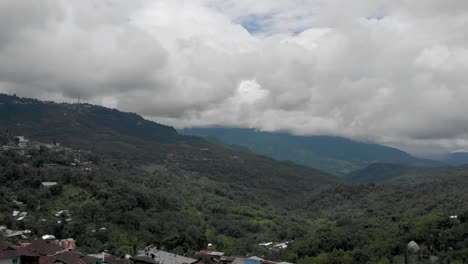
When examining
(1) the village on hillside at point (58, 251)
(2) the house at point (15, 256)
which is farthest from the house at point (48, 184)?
(2) the house at point (15, 256)

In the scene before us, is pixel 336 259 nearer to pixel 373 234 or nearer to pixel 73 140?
pixel 373 234

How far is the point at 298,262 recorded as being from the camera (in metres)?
66.9

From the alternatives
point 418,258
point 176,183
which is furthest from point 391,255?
point 176,183

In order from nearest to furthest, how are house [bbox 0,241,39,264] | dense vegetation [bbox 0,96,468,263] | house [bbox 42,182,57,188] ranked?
house [bbox 0,241,39,264] < dense vegetation [bbox 0,96,468,263] < house [bbox 42,182,57,188]

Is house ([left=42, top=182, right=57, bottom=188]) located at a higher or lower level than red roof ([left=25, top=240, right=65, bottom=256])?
higher

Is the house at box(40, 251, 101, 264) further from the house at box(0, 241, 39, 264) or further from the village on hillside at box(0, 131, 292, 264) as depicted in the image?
the house at box(0, 241, 39, 264)

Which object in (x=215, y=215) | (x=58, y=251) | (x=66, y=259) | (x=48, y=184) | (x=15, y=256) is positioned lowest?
(x=215, y=215)

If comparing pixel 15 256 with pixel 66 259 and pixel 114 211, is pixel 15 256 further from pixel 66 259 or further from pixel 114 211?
pixel 114 211

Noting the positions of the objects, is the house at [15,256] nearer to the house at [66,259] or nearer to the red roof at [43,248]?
the house at [66,259]

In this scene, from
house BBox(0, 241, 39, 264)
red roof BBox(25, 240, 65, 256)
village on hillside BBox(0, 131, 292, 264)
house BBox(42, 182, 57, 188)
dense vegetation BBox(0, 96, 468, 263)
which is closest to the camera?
house BBox(0, 241, 39, 264)

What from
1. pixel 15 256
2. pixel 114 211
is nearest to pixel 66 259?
pixel 15 256

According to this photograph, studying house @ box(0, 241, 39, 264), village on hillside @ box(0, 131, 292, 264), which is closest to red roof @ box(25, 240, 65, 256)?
village on hillside @ box(0, 131, 292, 264)

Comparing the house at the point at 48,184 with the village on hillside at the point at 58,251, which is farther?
the house at the point at 48,184

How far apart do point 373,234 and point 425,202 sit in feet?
130
